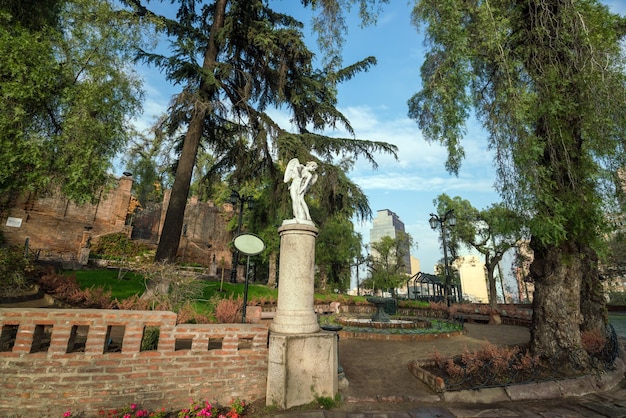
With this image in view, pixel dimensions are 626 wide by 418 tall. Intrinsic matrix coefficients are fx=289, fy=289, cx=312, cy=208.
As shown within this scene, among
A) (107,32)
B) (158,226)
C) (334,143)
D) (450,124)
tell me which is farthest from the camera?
(158,226)

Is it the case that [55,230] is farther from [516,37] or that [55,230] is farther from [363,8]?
[516,37]

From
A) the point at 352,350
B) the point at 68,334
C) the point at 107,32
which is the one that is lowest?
the point at 352,350

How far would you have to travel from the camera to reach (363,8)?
6285mm

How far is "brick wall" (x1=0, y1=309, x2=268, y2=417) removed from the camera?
3654 millimetres

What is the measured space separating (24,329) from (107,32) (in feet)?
24.7

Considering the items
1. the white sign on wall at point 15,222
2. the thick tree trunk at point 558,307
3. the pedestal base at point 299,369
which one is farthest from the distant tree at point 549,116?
the white sign on wall at point 15,222

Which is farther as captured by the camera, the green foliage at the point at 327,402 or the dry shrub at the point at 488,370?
the dry shrub at the point at 488,370

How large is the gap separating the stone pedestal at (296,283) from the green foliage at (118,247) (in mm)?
25032

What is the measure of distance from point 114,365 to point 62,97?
647 centimetres

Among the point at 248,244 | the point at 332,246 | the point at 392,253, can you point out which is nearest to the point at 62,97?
the point at 248,244

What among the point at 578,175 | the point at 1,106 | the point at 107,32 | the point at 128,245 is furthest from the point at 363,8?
the point at 128,245

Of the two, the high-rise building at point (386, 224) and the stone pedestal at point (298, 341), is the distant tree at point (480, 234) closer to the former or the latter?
the stone pedestal at point (298, 341)

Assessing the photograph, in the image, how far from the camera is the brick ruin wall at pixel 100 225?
76.9 feet

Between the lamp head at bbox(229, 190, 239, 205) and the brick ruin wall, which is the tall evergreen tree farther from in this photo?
the brick ruin wall
